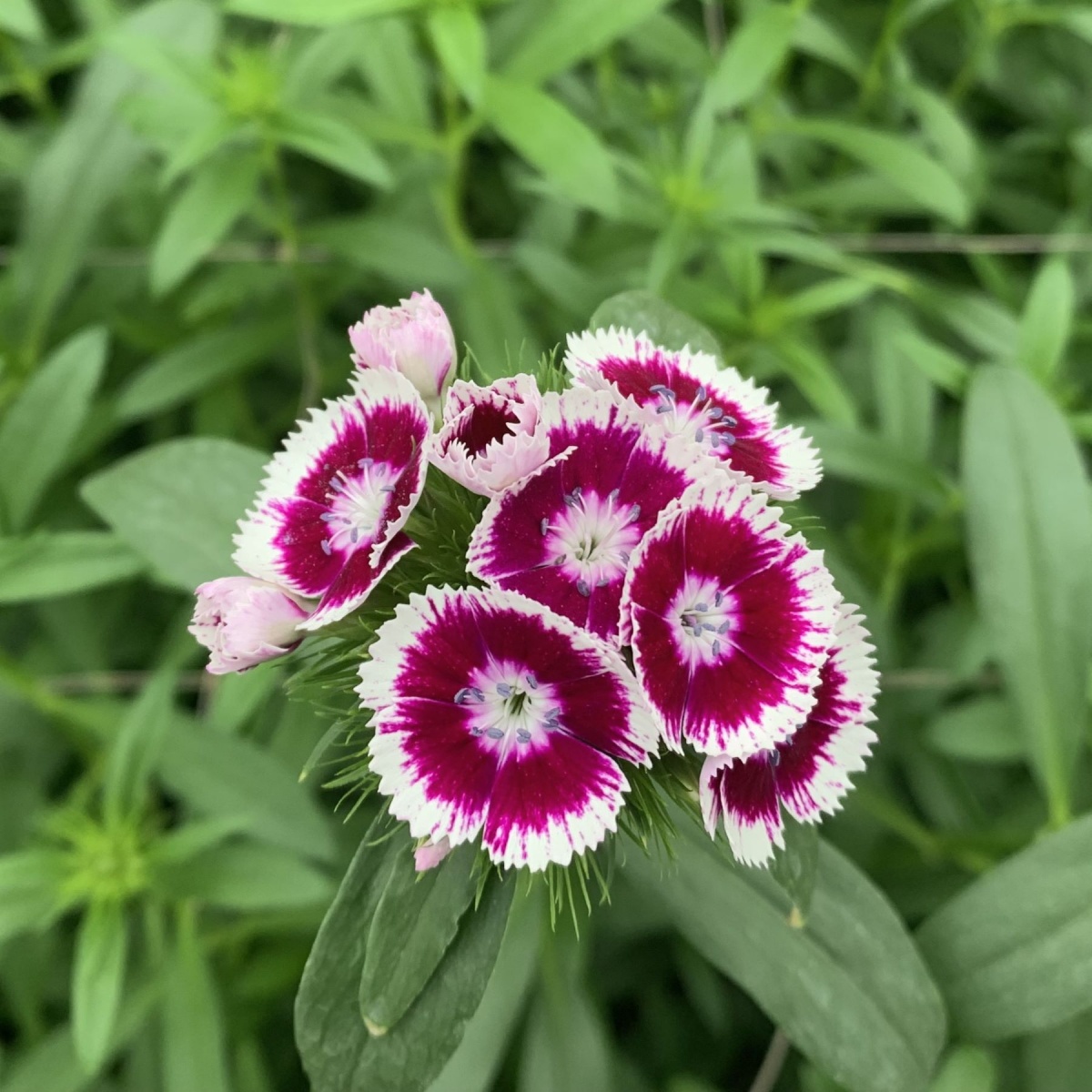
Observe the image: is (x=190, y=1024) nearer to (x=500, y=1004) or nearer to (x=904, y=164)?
(x=500, y=1004)

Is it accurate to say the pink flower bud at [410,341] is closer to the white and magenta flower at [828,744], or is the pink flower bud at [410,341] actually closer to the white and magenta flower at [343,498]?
the white and magenta flower at [343,498]

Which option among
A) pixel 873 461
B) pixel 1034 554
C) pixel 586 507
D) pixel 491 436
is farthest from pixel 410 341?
pixel 1034 554

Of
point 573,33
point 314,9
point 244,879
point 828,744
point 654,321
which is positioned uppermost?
point 314,9

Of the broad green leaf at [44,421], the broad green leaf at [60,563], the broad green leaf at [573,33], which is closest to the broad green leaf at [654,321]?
the broad green leaf at [573,33]

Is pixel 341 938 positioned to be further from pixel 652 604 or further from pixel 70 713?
pixel 70 713

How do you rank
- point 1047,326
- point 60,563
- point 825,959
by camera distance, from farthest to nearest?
point 1047,326, point 60,563, point 825,959
